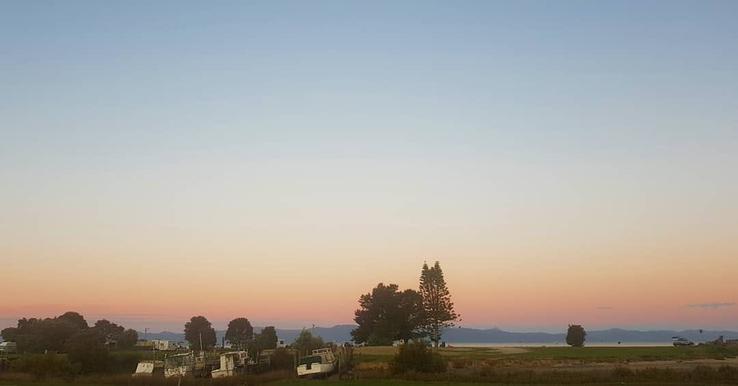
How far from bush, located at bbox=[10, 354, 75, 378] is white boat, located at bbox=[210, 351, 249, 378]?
14.8 m

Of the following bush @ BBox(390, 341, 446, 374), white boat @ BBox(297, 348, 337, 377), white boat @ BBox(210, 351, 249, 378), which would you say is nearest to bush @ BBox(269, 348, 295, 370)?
white boat @ BBox(210, 351, 249, 378)

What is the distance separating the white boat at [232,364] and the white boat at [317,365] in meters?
8.52

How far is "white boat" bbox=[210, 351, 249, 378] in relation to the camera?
242 ft

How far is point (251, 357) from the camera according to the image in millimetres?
80875

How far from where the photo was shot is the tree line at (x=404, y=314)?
12162cm

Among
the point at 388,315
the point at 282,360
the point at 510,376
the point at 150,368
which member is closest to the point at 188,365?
the point at 150,368

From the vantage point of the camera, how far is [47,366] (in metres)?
70.8

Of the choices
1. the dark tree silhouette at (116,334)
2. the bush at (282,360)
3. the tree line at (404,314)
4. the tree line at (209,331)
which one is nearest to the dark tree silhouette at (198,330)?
the tree line at (209,331)

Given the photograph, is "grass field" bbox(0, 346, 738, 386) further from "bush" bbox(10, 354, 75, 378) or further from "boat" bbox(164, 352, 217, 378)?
"boat" bbox(164, 352, 217, 378)

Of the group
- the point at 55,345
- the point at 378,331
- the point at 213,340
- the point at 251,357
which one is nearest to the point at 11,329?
the point at 213,340

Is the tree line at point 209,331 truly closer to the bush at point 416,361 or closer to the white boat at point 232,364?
the white boat at point 232,364

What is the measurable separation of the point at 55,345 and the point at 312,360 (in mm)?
54145

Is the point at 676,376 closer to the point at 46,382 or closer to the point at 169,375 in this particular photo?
the point at 169,375

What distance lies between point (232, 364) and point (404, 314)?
167 ft
